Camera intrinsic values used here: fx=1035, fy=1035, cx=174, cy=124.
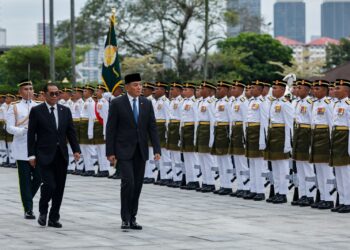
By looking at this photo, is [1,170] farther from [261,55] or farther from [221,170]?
[261,55]

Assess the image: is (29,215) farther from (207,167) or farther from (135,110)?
(207,167)

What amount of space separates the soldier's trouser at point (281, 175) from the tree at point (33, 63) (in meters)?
47.3

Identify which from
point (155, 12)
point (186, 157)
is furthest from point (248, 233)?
point (155, 12)

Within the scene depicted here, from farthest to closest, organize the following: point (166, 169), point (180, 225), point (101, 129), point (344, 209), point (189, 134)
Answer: point (101, 129) → point (166, 169) → point (189, 134) → point (344, 209) → point (180, 225)

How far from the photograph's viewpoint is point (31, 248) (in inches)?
472

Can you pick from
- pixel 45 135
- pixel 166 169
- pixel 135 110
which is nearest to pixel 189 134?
pixel 166 169

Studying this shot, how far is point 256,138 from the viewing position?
18.3 meters

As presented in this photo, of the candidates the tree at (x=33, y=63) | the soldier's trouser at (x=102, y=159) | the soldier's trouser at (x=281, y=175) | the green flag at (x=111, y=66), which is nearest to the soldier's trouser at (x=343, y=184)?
the soldier's trouser at (x=281, y=175)

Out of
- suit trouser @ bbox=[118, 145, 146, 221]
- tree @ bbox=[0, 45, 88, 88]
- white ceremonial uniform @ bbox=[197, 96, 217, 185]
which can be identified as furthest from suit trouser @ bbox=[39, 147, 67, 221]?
tree @ bbox=[0, 45, 88, 88]

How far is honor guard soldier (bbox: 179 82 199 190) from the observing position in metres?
20.5

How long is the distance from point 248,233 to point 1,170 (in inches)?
589

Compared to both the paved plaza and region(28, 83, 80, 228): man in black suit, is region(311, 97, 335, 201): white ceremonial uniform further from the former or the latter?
region(28, 83, 80, 228): man in black suit

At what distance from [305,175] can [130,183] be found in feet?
15.4

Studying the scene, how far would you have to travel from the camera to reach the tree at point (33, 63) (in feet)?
214
